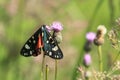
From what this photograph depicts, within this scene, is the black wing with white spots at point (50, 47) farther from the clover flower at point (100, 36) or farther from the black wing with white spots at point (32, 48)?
the clover flower at point (100, 36)

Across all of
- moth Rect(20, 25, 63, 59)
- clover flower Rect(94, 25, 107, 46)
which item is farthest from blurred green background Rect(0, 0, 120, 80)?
moth Rect(20, 25, 63, 59)

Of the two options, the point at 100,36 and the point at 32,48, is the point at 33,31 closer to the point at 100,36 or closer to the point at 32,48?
the point at 100,36

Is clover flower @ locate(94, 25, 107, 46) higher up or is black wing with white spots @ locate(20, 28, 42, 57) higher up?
clover flower @ locate(94, 25, 107, 46)

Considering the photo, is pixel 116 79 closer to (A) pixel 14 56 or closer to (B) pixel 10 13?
(A) pixel 14 56

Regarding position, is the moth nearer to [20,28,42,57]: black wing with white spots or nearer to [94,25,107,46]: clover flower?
[20,28,42,57]: black wing with white spots

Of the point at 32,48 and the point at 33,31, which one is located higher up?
the point at 33,31

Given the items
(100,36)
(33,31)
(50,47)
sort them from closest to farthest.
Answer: (50,47) < (100,36) < (33,31)

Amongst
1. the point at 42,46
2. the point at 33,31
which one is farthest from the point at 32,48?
the point at 33,31

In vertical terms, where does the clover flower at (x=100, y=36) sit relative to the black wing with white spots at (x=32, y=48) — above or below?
above

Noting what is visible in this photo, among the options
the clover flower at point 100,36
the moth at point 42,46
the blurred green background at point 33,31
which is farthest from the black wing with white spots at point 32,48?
the blurred green background at point 33,31
